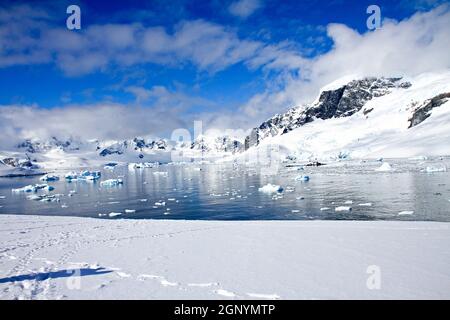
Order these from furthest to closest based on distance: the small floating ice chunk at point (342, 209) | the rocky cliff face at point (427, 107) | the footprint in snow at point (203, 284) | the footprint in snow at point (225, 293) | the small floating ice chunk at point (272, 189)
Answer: the rocky cliff face at point (427, 107), the small floating ice chunk at point (272, 189), the small floating ice chunk at point (342, 209), the footprint in snow at point (203, 284), the footprint in snow at point (225, 293)

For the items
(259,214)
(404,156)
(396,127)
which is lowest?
(259,214)

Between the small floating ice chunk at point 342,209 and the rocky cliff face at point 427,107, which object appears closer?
the small floating ice chunk at point 342,209

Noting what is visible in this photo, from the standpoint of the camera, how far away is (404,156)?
116000 mm

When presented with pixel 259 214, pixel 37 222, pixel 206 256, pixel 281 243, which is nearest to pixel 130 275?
pixel 206 256

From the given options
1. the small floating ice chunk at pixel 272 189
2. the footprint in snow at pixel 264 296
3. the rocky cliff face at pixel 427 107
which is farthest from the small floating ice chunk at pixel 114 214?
the rocky cliff face at pixel 427 107

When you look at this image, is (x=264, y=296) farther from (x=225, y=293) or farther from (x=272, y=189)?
(x=272, y=189)

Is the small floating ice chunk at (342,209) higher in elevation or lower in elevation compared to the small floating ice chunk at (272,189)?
lower

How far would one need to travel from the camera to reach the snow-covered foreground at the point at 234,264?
9.11 m

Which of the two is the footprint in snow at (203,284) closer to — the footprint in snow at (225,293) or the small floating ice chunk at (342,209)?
the footprint in snow at (225,293)

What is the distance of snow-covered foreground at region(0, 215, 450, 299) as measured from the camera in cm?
911
